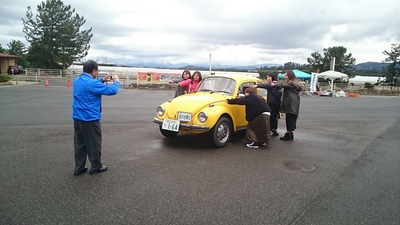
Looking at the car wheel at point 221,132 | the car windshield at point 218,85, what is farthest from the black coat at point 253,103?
the car windshield at point 218,85

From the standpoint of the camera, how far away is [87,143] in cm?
429

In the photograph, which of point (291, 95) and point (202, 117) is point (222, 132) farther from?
point (291, 95)

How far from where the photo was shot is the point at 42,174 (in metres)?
4.26

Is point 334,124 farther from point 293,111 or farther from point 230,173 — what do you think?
point 230,173

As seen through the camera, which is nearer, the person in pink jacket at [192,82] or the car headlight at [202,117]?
the car headlight at [202,117]

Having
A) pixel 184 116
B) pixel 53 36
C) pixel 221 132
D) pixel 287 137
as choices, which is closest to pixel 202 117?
pixel 184 116

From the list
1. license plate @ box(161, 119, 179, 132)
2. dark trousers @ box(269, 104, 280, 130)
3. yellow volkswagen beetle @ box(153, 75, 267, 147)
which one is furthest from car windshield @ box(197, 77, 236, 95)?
license plate @ box(161, 119, 179, 132)

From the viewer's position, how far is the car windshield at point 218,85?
274 inches

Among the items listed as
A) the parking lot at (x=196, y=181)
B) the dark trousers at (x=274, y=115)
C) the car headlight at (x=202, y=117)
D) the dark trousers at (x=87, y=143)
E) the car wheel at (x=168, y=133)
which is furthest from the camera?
the dark trousers at (x=274, y=115)

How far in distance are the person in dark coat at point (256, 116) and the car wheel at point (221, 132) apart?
48 centimetres

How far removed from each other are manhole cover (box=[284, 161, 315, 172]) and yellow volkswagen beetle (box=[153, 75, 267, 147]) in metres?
1.61

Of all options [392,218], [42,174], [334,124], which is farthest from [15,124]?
[334,124]

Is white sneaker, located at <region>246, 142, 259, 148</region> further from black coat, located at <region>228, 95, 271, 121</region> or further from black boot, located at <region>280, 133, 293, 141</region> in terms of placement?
black boot, located at <region>280, 133, 293, 141</region>

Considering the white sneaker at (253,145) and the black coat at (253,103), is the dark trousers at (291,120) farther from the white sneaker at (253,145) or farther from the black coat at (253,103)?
the white sneaker at (253,145)
